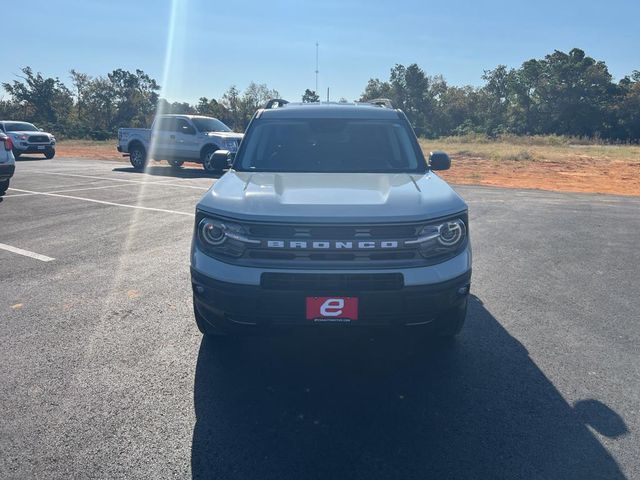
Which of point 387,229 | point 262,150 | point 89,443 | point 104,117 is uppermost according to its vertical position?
point 104,117

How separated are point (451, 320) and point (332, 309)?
2.76 ft

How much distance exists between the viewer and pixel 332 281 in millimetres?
2900

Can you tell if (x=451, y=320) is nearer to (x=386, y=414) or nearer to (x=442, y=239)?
(x=442, y=239)

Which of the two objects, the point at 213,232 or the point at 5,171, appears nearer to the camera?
the point at 213,232

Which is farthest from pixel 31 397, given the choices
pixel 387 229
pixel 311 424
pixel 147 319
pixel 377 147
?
pixel 377 147

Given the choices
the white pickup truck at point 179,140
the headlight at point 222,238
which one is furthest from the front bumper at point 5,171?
the headlight at point 222,238

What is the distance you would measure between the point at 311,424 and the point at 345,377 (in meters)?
0.60

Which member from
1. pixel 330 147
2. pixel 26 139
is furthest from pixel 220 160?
pixel 26 139

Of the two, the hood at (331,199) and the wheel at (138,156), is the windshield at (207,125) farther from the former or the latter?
the hood at (331,199)

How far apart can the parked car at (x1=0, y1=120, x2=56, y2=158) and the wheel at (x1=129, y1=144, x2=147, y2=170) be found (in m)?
7.34

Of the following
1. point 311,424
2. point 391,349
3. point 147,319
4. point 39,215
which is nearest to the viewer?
point 311,424

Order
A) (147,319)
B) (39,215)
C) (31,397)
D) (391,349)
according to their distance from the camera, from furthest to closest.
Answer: (39,215) → (147,319) → (391,349) → (31,397)

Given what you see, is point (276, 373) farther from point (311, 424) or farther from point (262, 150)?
point (262, 150)

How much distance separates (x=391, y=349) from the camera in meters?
3.81
